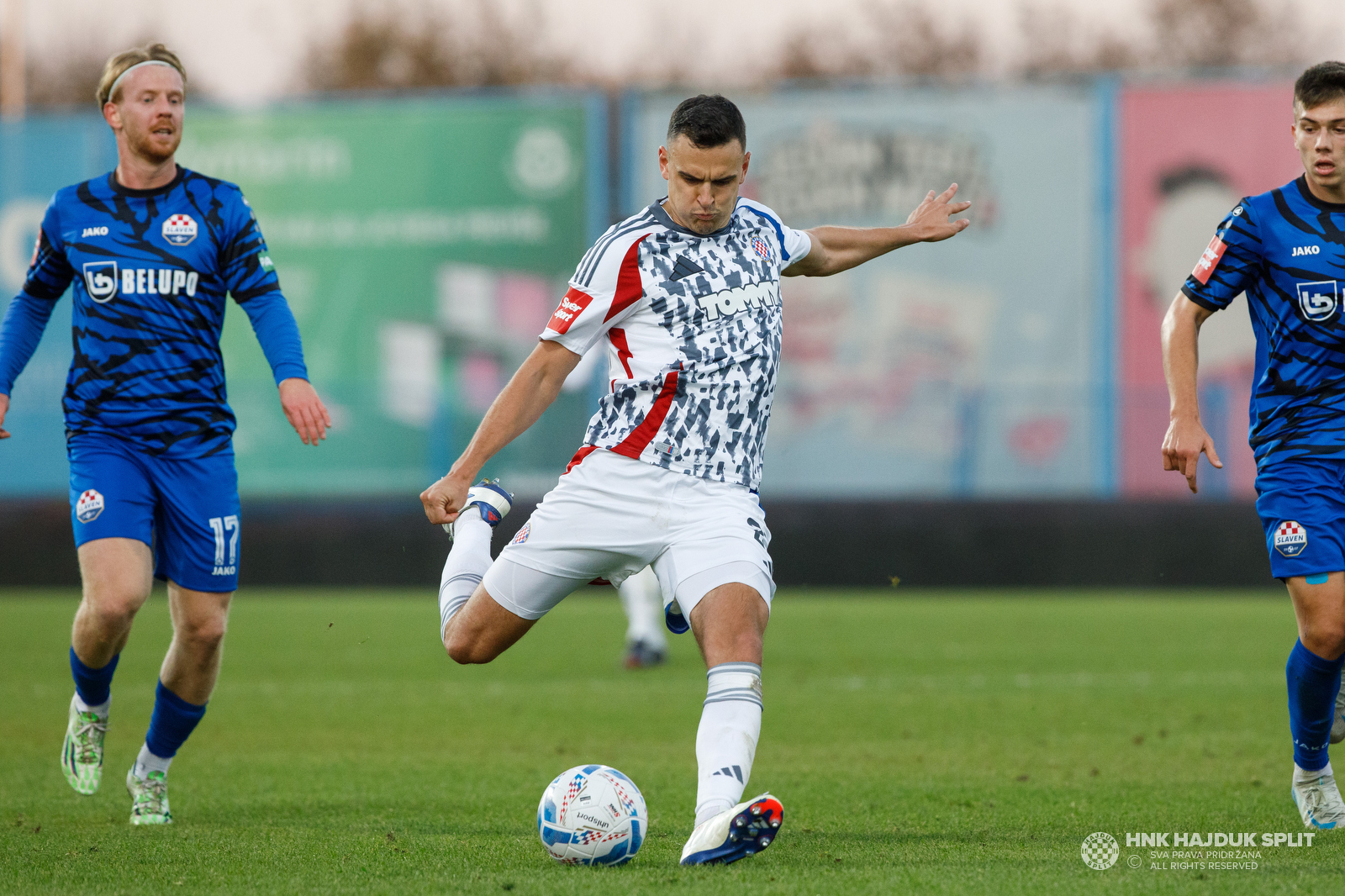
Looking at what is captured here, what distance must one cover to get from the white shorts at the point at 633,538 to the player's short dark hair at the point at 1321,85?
226 centimetres

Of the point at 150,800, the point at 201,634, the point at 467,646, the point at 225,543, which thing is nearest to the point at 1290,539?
the point at 467,646

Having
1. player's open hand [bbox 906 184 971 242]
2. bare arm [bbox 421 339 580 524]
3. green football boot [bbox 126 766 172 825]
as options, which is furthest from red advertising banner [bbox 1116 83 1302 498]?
bare arm [bbox 421 339 580 524]

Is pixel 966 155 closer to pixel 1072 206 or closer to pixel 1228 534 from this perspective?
pixel 1072 206

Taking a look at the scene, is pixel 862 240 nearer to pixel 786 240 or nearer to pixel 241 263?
pixel 786 240

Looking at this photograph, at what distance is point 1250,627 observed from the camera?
45.9 ft

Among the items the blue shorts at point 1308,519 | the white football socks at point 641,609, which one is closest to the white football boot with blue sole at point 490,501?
the blue shorts at point 1308,519

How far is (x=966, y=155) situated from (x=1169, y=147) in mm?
2895

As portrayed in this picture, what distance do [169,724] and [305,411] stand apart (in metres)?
1.38

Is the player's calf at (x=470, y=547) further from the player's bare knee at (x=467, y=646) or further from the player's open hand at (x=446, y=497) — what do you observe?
the player's open hand at (x=446, y=497)

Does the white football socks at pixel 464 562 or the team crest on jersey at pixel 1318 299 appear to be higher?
the team crest on jersey at pixel 1318 299

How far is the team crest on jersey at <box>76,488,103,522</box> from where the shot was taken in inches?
230

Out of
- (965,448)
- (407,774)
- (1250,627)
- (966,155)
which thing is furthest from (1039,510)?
(407,774)

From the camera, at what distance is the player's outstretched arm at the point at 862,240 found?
18.6ft

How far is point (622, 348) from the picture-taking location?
5.15 meters
